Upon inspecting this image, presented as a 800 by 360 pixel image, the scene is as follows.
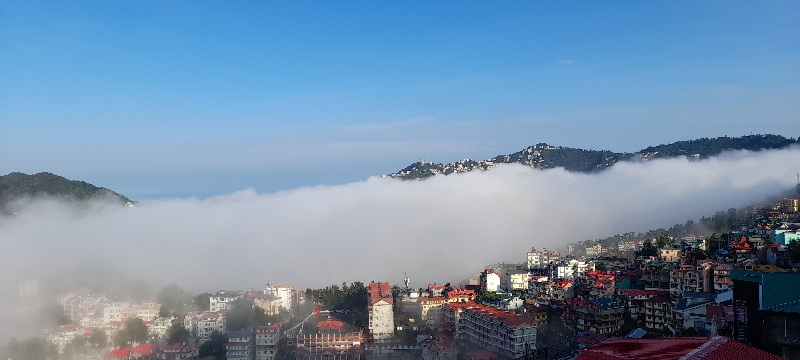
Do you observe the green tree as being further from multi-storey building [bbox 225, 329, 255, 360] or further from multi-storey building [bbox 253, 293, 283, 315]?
multi-storey building [bbox 253, 293, 283, 315]

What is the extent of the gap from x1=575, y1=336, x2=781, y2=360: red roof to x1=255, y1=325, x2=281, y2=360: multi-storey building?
1153 cm

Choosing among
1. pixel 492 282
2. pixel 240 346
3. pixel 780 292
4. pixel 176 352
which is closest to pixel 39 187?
pixel 176 352

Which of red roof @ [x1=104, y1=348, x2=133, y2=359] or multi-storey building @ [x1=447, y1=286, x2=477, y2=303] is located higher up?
multi-storey building @ [x1=447, y1=286, x2=477, y2=303]

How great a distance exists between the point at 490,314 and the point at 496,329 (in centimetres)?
44

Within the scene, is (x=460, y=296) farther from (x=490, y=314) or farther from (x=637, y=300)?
(x=637, y=300)

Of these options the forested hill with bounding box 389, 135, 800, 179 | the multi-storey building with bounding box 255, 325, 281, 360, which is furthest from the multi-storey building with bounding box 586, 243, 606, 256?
the forested hill with bounding box 389, 135, 800, 179

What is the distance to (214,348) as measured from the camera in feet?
56.6

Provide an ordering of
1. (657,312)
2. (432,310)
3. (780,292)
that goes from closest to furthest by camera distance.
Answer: (780,292) → (657,312) → (432,310)

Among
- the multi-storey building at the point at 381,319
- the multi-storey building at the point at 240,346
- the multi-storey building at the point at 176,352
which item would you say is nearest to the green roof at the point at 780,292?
the multi-storey building at the point at 381,319

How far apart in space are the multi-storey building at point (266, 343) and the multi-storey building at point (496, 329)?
14.9 ft

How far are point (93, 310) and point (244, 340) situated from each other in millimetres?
7492

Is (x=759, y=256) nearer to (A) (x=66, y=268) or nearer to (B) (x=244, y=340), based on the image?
(B) (x=244, y=340)

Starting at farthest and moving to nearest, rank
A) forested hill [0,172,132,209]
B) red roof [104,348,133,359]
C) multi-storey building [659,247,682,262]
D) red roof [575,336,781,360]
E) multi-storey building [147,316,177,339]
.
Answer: forested hill [0,172,132,209] → multi-storey building [659,247,682,262] → multi-storey building [147,316,177,339] → red roof [104,348,133,359] → red roof [575,336,781,360]

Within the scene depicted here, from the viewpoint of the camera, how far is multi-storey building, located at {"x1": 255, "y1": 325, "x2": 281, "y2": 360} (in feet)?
53.2
